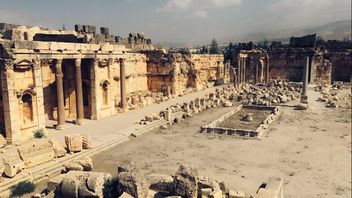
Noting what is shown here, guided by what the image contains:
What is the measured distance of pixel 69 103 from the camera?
21938 millimetres

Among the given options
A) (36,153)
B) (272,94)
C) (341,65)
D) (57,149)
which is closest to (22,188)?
(36,153)

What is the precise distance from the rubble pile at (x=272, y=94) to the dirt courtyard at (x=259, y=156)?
25.0 feet

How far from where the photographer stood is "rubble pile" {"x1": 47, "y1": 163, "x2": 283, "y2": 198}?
8.58 m

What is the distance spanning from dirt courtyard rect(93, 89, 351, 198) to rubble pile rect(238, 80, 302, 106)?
25.0 ft

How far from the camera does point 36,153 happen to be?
12852 millimetres

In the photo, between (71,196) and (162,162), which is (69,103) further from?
(71,196)

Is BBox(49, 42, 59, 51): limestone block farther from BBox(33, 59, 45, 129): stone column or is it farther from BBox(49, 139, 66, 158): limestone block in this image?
BBox(49, 139, 66, 158): limestone block

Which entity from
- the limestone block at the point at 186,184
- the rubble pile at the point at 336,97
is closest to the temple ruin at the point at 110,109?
the limestone block at the point at 186,184

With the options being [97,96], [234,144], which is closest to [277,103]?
[234,144]

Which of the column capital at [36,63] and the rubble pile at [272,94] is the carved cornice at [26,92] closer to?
the column capital at [36,63]

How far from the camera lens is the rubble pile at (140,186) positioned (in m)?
8.58

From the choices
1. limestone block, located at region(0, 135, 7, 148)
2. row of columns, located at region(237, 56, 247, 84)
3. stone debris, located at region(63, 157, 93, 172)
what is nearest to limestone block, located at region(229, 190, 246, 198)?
stone debris, located at region(63, 157, 93, 172)

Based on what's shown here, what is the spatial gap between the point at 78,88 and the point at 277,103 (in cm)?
1834

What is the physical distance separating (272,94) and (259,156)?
1809 cm
